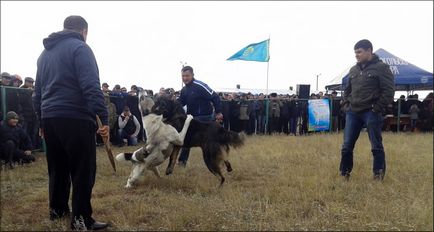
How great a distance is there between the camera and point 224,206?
4.40m

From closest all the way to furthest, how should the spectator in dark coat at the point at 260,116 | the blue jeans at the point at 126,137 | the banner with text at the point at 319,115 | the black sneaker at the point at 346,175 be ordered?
the black sneaker at the point at 346,175 → the blue jeans at the point at 126,137 → the spectator in dark coat at the point at 260,116 → the banner with text at the point at 319,115

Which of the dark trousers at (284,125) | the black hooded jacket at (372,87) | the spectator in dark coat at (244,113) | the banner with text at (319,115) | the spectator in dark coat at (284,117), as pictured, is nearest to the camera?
the black hooded jacket at (372,87)

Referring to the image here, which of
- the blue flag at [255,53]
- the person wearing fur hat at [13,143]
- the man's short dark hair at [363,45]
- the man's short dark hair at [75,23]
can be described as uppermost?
the blue flag at [255,53]

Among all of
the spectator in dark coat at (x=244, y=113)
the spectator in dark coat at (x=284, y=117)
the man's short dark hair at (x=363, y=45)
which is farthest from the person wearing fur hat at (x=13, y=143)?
the spectator in dark coat at (x=284, y=117)

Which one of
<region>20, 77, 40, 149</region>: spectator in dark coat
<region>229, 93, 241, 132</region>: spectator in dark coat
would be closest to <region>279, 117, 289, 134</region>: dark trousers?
<region>229, 93, 241, 132</region>: spectator in dark coat

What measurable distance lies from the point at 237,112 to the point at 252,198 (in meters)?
9.28

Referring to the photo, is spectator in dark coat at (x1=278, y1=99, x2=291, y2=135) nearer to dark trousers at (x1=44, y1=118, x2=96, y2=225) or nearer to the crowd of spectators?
the crowd of spectators

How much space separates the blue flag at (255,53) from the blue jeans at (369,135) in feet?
34.0

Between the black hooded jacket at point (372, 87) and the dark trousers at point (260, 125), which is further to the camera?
the dark trousers at point (260, 125)

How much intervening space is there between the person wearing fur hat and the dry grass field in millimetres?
286

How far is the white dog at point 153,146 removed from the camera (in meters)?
5.67

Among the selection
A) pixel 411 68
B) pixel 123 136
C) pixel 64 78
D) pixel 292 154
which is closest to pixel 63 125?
pixel 64 78

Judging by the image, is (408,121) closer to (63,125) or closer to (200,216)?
(200,216)

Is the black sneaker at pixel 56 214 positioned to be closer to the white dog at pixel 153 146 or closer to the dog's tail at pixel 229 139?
the white dog at pixel 153 146
